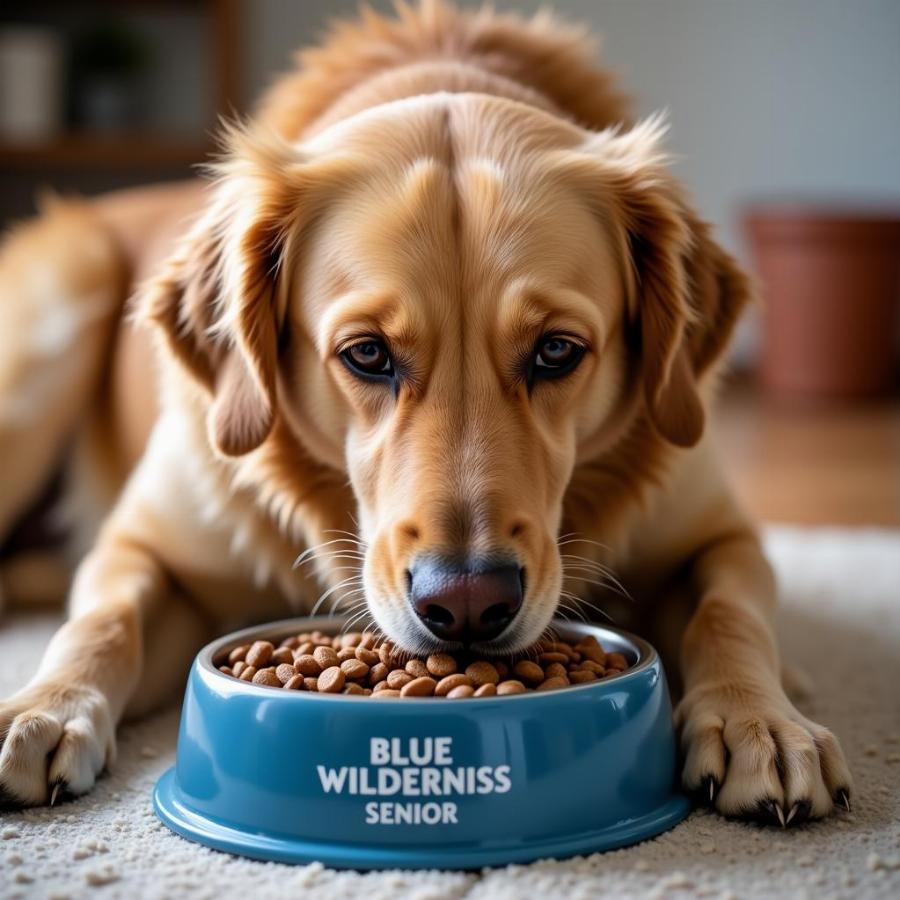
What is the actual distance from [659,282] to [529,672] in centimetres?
71

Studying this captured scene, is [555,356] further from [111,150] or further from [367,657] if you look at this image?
[111,150]

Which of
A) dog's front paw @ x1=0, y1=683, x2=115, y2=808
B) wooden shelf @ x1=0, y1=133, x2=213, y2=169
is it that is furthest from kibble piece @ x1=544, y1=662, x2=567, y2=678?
wooden shelf @ x1=0, y1=133, x2=213, y2=169

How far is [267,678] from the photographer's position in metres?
1.51

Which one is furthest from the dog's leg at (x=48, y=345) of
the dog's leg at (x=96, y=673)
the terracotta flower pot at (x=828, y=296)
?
the terracotta flower pot at (x=828, y=296)

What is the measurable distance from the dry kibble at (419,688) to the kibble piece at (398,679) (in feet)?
0.08

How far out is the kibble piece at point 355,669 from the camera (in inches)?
60.1

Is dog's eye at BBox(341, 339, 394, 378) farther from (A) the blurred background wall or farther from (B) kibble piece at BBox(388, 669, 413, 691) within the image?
(A) the blurred background wall

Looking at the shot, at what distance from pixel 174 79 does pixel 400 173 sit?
4602mm

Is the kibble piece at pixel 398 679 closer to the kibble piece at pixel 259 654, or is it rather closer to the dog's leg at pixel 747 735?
the kibble piece at pixel 259 654

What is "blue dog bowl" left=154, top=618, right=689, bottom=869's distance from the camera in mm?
1350

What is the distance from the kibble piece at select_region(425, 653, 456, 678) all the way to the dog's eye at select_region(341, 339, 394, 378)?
41cm

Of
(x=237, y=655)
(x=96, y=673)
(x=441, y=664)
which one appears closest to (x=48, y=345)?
(x=96, y=673)

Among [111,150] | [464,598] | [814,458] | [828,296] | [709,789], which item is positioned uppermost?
[111,150]

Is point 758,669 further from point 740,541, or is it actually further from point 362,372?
point 362,372
